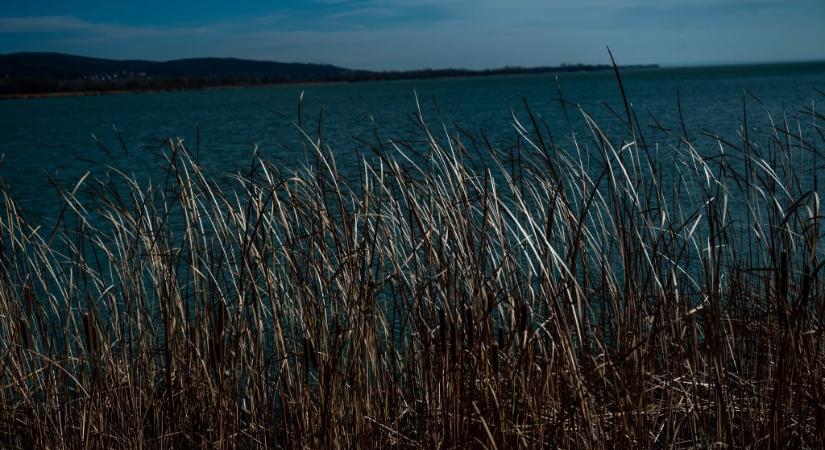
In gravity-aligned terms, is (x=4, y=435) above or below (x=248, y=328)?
below

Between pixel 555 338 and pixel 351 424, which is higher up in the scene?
pixel 555 338

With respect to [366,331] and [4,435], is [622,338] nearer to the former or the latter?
[366,331]

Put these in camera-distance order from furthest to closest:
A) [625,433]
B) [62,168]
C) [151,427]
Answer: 1. [62,168]
2. [151,427]
3. [625,433]

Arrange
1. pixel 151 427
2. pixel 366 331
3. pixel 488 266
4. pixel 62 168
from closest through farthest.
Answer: pixel 366 331 < pixel 151 427 < pixel 488 266 < pixel 62 168

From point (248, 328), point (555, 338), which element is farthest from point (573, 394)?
point (248, 328)

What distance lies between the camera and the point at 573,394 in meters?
2.91

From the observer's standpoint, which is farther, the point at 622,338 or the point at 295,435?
the point at 295,435

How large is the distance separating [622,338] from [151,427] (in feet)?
6.77

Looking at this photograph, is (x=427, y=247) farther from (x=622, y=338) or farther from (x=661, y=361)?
(x=661, y=361)

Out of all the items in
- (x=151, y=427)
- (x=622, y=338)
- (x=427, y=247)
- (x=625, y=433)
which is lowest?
(x=151, y=427)

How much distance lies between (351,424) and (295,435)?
11.5 inches

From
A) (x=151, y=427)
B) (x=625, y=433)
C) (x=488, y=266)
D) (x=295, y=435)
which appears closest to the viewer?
(x=625, y=433)

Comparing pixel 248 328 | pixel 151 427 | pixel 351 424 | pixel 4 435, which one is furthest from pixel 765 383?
pixel 4 435

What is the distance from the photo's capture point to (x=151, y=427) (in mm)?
3693
